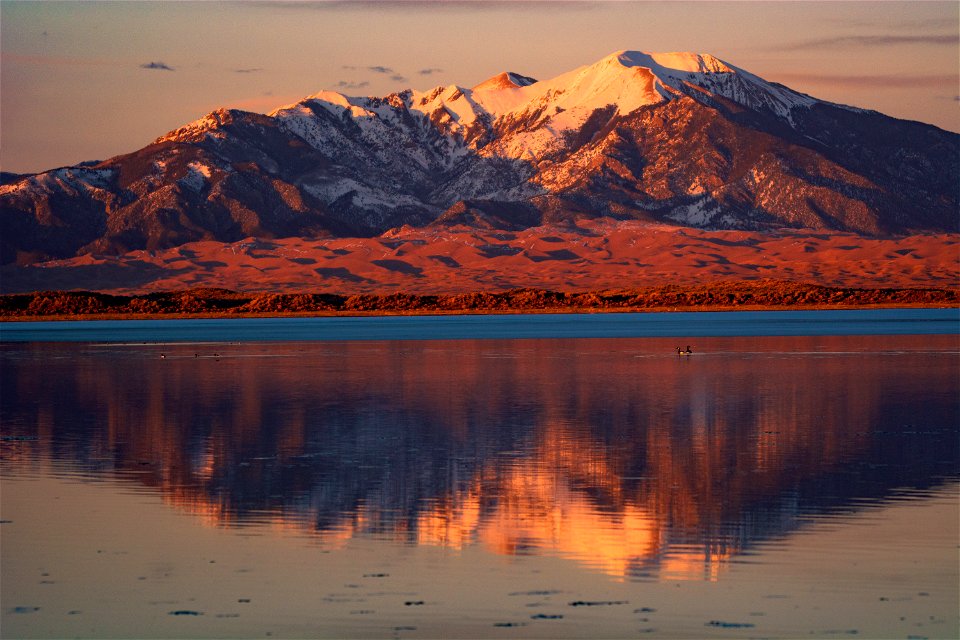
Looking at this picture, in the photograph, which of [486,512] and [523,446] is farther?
[523,446]

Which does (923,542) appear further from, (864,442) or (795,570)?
(864,442)

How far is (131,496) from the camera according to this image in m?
31.3

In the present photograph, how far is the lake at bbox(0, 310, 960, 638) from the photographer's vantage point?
2084cm

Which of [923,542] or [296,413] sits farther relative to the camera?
[296,413]

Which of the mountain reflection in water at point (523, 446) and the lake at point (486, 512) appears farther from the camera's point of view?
the mountain reflection in water at point (523, 446)

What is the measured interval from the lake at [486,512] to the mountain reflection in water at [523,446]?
0.14 metres

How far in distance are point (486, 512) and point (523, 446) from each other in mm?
10856

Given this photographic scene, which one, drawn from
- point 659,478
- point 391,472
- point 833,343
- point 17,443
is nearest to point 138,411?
point 17,443

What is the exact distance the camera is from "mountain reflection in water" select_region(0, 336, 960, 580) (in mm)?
27344

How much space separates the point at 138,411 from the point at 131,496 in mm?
21934

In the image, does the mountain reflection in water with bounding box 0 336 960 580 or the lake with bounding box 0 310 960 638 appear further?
the mountain reflection in water with bounding box 0 336 960 580

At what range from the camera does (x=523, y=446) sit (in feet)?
129

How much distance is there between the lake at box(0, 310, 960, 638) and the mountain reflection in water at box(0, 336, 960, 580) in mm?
144

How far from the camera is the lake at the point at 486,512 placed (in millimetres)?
20844
